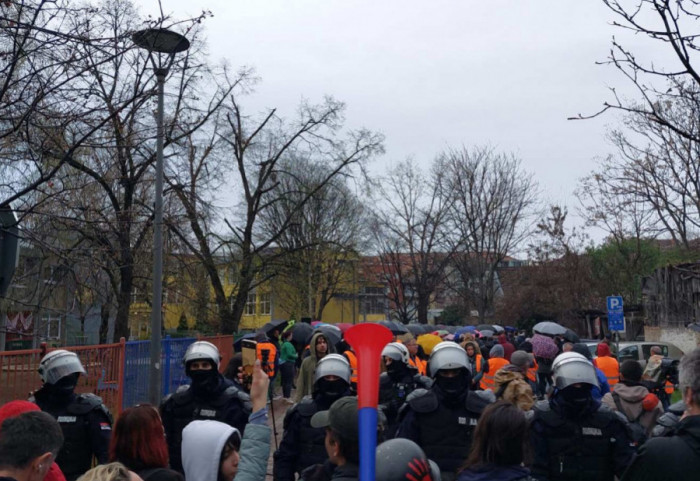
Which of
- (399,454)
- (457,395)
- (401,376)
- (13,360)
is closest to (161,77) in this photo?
(13,360)

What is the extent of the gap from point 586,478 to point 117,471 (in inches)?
121

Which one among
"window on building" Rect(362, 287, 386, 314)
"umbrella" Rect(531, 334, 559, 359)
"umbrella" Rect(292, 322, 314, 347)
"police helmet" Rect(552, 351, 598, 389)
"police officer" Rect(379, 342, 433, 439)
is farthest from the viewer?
"window on building" Rect(362, 287, 386, 314)

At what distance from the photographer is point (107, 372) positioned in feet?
38.8

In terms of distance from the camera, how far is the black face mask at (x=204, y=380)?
5.71 metres

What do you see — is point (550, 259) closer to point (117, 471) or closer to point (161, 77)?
point (161, 77)

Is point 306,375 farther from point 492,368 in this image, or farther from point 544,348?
point 544,348

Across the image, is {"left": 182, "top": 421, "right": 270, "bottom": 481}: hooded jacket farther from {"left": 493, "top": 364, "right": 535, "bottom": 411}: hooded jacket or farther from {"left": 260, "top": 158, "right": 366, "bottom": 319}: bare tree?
{"left": 260, "top": 158, "right": 366, "bottom": 319}: bare tree

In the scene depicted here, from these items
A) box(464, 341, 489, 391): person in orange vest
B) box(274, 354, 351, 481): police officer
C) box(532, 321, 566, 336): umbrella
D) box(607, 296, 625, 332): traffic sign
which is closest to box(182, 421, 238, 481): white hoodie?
box(274, 354, 351, 481): police officer

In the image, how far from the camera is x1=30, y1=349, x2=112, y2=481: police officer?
5227mm

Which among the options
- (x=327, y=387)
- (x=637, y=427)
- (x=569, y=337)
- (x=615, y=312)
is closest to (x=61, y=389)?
(x=327, y=387)

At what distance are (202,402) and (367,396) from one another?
356cm

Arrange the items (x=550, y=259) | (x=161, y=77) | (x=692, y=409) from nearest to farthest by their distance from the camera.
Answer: (x=692, y=409) → (x=161, y=77) → (x=550, y=259)

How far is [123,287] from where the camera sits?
1648 cm

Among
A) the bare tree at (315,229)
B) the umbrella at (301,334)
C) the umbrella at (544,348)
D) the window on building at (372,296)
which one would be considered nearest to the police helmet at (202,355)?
the umbrella at (544,348)
